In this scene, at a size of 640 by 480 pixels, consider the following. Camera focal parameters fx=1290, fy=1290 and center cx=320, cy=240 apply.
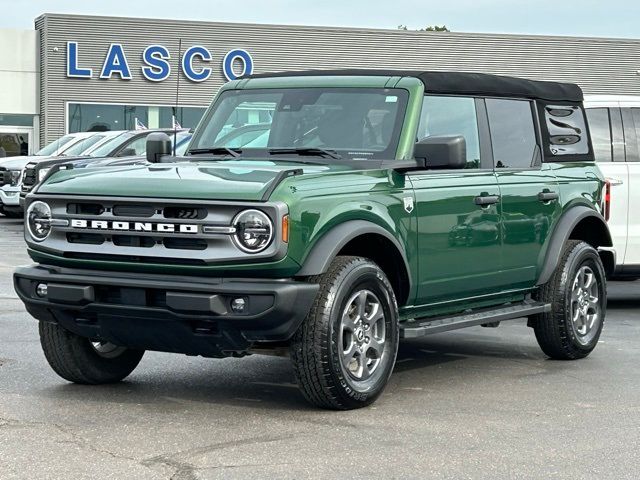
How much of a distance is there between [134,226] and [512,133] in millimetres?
3230

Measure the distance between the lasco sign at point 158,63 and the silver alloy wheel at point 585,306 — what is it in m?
35.1

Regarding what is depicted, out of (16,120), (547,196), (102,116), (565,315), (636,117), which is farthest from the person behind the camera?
(102,116)

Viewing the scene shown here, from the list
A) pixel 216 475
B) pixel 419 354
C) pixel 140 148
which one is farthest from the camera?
pixel 140 148

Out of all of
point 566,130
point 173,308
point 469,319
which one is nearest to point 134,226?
point 173,308

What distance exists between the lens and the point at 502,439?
6.33 metres

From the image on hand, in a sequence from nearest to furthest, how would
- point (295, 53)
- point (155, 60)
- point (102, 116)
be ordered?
1. point (102, 116)
2. point (155, 60)
3. point (295, 53)

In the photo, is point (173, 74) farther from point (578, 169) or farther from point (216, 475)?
point (216, 475)

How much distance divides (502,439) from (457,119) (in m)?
2.71

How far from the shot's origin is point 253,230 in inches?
257

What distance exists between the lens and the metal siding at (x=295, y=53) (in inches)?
1708

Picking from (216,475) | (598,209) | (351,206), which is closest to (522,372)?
(598,209)

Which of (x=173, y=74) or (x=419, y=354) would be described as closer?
(x=419, y=354)

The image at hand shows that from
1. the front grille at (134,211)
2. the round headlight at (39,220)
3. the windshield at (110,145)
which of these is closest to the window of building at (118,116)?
the windshield at (110,145)

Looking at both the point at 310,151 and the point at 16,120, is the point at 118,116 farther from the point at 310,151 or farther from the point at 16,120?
the point at 310,151
